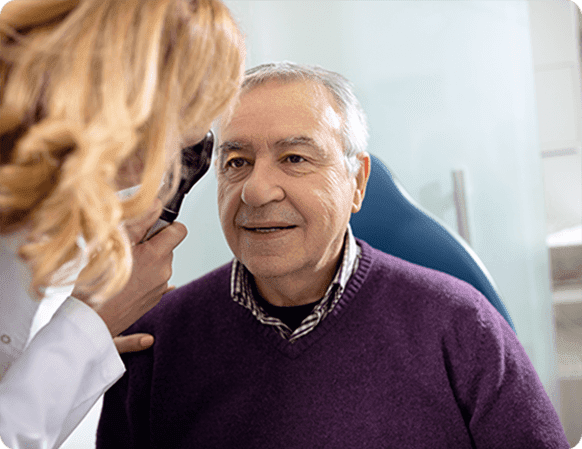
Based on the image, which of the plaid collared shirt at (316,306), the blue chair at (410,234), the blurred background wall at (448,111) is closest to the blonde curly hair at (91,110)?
the plaid collared shirt at (316,306)

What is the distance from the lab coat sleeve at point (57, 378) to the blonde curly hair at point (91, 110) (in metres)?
0.15

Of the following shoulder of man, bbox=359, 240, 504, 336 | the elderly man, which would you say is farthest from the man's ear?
shoulder of man, bbox=359, 240, 504, 336

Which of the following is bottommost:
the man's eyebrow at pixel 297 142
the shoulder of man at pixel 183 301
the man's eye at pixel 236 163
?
the shoulder of man at pixel 183 301

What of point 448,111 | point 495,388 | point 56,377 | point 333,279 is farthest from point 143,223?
point 448,111

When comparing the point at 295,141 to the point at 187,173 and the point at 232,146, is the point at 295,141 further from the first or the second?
the point at 187,173

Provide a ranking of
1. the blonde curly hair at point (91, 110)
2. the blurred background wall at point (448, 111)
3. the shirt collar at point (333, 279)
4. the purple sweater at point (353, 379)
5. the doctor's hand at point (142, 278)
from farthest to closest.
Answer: the blurred background wall at point (448, 111), the shirt collar at point (333, 279), the purple sweater at point (353, 379), the doctor's hand at point (142, 278), the blonde curly hair at point (91, 110)

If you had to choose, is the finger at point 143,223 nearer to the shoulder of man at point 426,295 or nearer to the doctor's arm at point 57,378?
the doctor's arm at point 57,378

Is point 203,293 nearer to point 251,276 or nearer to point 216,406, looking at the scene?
point 251,276

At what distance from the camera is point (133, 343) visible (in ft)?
3.85

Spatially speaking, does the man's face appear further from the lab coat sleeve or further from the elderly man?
the lab coat sleeve

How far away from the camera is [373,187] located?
138 centimetres

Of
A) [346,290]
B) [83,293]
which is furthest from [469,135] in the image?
[83,293]

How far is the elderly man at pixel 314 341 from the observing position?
102 cm

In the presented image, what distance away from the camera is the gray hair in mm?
1080
